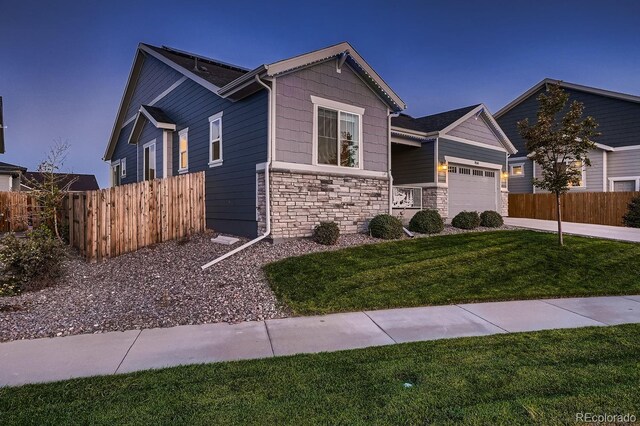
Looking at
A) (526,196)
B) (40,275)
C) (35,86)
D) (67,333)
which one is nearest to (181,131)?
(40,275)

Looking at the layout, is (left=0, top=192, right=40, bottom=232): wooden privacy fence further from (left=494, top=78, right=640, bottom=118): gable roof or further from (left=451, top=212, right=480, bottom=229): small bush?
(left=494, top=78, right=640, bottom=118): gable roof

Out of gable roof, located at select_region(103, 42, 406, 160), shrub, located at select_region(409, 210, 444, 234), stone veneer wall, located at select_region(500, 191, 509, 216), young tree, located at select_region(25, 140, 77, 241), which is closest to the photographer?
young tree, located at select_region(25, 140, 77, 241)

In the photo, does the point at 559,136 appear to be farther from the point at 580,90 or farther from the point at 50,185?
the point at 580,90

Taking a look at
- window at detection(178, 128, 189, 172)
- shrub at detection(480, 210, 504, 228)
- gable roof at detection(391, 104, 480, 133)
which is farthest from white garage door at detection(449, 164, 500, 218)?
window at detection(178, 128, 189, 172)

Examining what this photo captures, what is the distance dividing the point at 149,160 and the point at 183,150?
305 cm

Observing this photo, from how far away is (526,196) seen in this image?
2050 centimetres

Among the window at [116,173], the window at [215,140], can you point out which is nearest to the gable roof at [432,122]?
the window at [215,140]

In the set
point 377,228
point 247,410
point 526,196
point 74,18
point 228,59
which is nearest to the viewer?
point 247,410

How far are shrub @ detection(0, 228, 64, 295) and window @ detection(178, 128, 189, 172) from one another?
7.33 m

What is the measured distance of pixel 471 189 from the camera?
1706 cm

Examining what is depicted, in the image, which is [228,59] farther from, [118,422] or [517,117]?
[118,422]

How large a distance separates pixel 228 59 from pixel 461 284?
6698 centimetres

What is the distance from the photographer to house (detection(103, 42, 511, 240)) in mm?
9641

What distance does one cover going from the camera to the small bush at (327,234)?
9539mm
